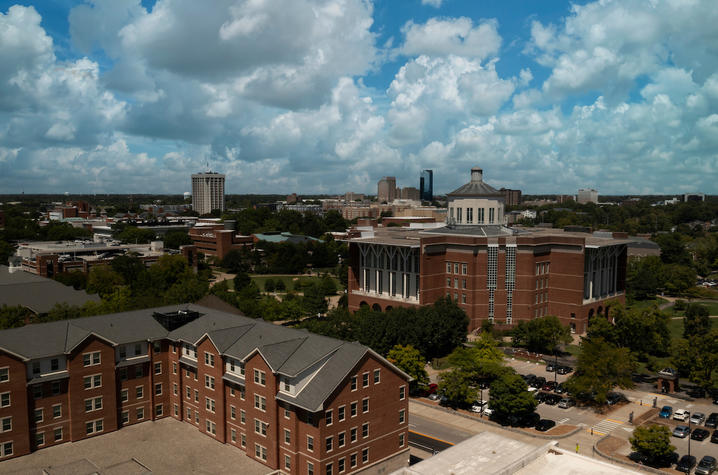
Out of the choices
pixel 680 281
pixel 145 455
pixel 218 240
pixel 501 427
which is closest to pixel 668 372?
pixel 501 427

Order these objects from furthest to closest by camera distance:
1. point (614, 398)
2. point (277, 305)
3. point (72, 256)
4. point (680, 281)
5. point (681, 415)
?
point (72, 256) < point (680, 281) < point (277, 305) < point (614, 398) < point (681, 415)

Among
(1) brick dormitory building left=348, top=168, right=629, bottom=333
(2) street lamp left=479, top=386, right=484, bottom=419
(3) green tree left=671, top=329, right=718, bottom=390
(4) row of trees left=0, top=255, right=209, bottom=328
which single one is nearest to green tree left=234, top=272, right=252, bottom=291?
(4) row of trees left=0, top=255, right=209, bottom=328

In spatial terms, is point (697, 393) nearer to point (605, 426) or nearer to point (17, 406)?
point (605, 426)

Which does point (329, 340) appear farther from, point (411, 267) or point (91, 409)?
point (411, 267)

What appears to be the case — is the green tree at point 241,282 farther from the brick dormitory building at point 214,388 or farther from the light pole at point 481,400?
the light pole at point 481,400

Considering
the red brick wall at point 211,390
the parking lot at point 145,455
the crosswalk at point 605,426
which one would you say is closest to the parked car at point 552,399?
the crosswalk at point 605,426

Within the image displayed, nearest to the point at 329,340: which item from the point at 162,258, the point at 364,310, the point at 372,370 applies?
the point at 372,370

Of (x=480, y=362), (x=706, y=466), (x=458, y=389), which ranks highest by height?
(x=480, y=362)
